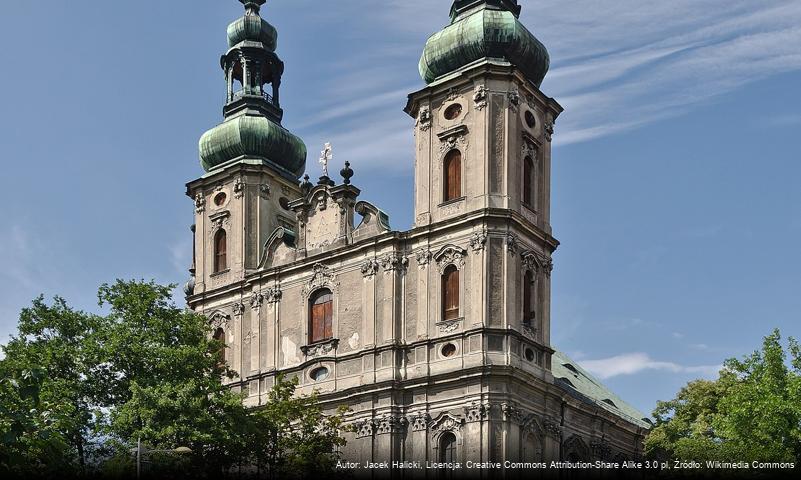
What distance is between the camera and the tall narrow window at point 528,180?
4697cm

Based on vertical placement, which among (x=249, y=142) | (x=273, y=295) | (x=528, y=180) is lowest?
(x=273, y=295)

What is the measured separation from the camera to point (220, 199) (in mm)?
54219

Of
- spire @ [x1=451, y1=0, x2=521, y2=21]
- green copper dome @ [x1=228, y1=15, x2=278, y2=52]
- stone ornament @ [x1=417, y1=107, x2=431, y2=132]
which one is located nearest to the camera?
stone ornament @ [x1=417, y1=107, x2=431, y2=132]

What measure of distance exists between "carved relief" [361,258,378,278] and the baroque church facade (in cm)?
6

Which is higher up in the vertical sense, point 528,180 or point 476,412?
point 528,180

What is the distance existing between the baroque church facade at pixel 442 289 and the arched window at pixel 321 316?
7 cm

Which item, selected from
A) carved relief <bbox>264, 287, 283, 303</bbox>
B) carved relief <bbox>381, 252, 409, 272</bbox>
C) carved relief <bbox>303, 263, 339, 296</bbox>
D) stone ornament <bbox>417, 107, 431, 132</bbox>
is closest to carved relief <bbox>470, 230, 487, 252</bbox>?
carved relief <bbox>381, 252, 409, 272</bbox>

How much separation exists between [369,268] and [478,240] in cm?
460

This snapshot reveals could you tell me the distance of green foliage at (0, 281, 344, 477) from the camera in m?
37.7

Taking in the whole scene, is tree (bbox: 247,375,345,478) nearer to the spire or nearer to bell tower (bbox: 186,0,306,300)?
bell tower (bbox: 186,0,306,300)

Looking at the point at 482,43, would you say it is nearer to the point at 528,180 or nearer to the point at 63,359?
the point at 528,180

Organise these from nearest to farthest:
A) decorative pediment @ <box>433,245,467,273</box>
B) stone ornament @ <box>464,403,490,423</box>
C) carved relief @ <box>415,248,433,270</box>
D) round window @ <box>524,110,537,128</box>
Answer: stone ornament @ <box>464,403,490,423</box>, decorative pediment @ <box>433,245,467,273</box>, carved relief @ <box>415,248,433,270</box>, round window @ <box>524,110,537,128</box>

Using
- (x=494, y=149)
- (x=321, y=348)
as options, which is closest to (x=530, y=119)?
(x=494, y=149)

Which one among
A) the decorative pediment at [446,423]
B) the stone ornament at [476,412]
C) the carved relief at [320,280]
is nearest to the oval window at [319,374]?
the carved relief at [320,280]
